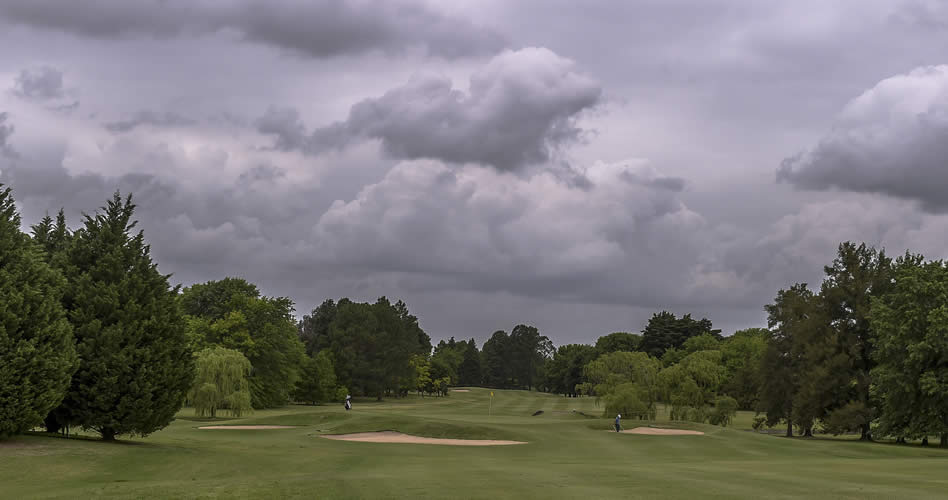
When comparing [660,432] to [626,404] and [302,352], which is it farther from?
[302,352]

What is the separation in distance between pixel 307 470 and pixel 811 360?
50803 mm

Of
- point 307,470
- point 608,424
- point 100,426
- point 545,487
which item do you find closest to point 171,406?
point 100,426

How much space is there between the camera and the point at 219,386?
64625mm

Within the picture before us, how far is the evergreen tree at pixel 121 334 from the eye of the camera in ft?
97.6

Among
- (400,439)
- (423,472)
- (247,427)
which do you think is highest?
(423,472)

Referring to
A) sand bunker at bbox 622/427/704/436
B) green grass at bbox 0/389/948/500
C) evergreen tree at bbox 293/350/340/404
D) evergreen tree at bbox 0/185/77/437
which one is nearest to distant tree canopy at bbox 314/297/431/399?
evergreen tree at bbox 293/350/340/404

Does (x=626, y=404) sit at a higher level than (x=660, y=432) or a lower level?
higher

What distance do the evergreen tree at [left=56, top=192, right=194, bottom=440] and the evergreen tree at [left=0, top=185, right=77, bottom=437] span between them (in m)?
1.22

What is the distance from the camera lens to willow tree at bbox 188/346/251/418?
63.0 meters

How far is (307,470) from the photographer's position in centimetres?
2836

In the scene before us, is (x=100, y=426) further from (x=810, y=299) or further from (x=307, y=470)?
(x=810, y=299)

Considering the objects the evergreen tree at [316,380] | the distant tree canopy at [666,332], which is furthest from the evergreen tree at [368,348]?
the distant tree canopy at [666,332]

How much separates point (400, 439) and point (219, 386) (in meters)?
23.7

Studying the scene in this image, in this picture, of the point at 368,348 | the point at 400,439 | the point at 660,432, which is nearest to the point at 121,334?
the point at 400,439
